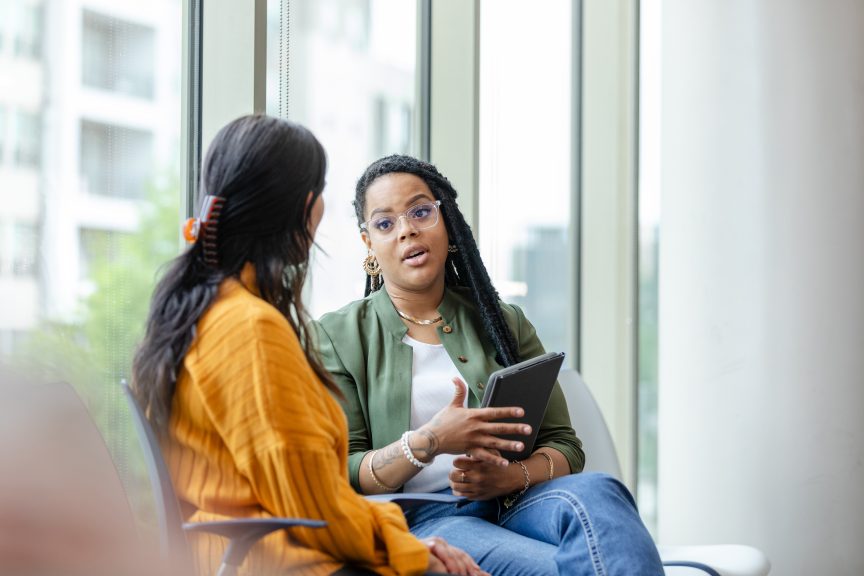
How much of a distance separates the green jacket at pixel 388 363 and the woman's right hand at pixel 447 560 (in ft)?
1.52

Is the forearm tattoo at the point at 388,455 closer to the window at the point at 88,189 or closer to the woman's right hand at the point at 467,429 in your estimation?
the woman's right hand at the point at 467,429

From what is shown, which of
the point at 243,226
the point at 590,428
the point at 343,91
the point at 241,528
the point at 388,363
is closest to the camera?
the point at 241,528

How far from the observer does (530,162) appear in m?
3.99

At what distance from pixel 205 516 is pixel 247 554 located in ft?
0.28

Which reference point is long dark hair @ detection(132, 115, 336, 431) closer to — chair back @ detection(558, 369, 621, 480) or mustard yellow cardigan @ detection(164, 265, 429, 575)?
mustard yellow cardigan @ detection(164, 265, 429, 575)

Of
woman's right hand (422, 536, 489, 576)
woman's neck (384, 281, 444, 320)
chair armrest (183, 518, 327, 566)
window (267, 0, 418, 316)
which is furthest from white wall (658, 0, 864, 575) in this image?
chair armrest (183, 518, 327, 566)

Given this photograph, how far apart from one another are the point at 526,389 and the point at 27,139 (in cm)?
115

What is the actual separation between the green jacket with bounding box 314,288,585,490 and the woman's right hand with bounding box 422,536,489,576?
18.2 inches

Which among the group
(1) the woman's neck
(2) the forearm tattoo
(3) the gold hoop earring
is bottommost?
(2) the forearm tattoo

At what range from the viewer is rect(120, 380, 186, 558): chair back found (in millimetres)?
1326

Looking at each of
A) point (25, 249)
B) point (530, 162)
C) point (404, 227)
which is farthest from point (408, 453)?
point (530, 162)

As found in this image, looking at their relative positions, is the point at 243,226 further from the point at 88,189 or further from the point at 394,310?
the point at 394,310

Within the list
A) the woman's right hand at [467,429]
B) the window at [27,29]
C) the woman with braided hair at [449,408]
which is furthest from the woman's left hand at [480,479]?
the window at [27,29]

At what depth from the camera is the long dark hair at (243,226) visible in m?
1.46
